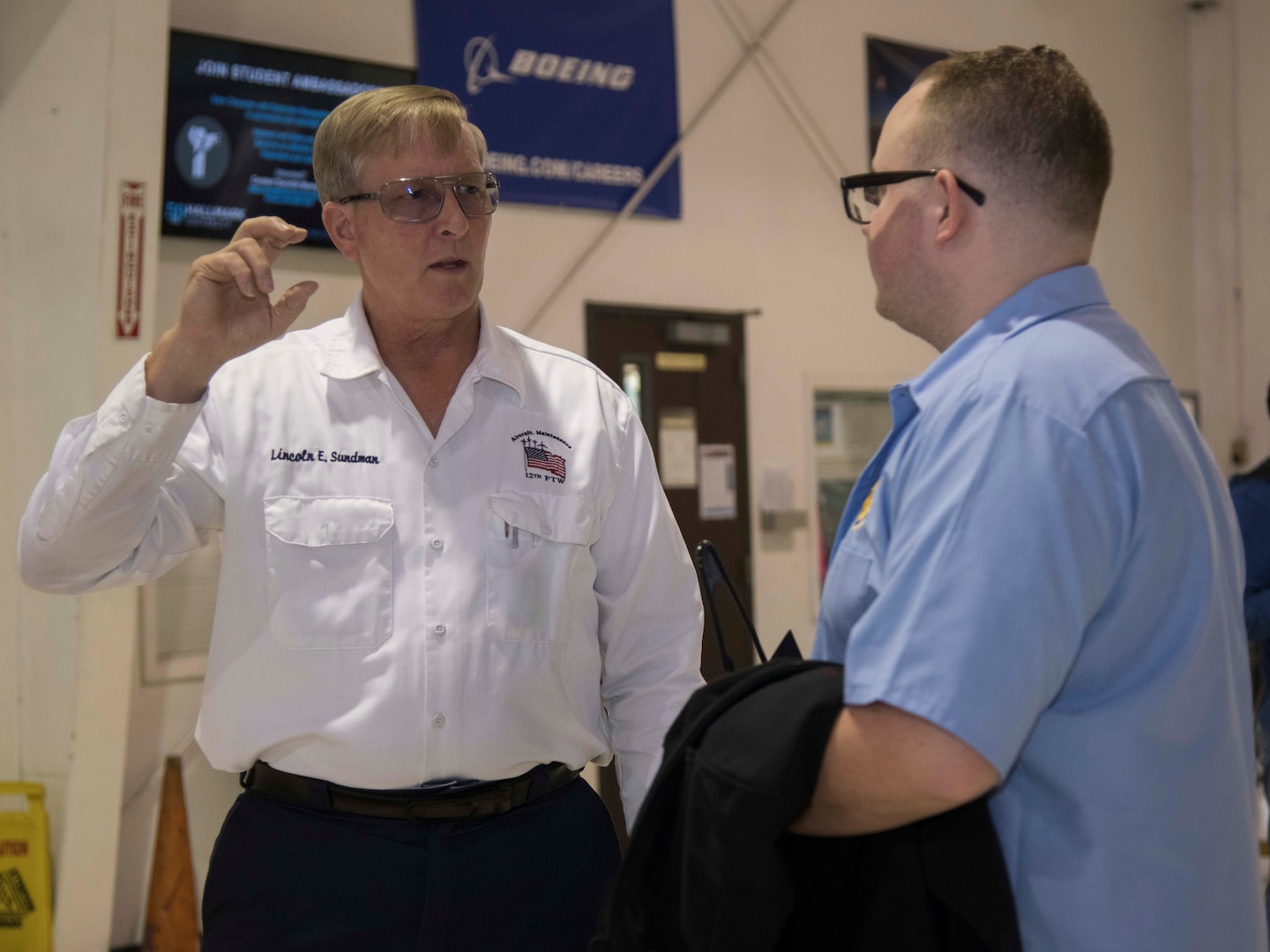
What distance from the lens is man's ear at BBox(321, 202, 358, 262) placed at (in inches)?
74.1

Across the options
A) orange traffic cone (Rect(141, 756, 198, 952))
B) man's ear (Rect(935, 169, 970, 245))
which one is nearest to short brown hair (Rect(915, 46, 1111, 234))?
A: man's ear (Rect(935, 169, 970, 245))

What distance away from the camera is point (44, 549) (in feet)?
5.44

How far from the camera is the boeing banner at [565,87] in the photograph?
4.26 metres

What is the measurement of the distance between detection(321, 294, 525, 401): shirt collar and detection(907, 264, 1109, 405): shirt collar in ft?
2.96

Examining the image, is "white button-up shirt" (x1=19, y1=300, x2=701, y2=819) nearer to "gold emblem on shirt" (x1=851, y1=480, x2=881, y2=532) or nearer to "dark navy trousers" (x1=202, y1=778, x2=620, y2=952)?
"dark navy trousers" (x1=202, y1=778, x2=620, y2=952)

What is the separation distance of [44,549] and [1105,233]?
6.07 meters

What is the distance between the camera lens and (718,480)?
4.82 meters

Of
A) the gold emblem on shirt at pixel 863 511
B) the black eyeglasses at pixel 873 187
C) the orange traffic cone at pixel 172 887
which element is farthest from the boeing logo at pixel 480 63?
the gold emblem on shirt at pixel 863 511

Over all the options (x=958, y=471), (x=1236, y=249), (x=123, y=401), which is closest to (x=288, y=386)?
(x=123, y=401)

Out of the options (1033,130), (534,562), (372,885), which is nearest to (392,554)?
(534,562)

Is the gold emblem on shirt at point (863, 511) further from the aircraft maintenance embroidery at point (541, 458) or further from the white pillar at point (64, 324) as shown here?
the white pillar at point (64, 324)

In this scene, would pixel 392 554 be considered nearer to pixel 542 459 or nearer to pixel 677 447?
pixel 542 459

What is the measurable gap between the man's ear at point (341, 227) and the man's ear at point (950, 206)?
3.51 ft

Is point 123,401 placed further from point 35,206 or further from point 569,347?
point 569,347
